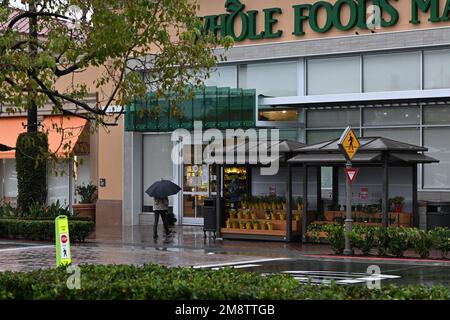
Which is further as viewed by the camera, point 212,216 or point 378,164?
point 212,216

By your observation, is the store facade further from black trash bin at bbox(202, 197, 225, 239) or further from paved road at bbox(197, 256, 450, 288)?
paved road at bbox(197, 256, 450, 288)

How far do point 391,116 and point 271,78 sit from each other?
4505 mm

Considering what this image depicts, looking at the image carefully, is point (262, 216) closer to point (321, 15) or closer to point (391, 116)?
point (391, 116)

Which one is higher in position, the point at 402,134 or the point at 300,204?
the point at 402,134

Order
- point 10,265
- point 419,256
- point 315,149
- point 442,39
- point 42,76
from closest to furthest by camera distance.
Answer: point 42,76 < point 10,265 < point 419,256 < point 315,149 < point 442,39

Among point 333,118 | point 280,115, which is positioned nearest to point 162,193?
point 280,115

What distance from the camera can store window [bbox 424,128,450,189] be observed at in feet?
84.9

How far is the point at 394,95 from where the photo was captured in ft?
83.6

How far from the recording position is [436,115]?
85.5 feet

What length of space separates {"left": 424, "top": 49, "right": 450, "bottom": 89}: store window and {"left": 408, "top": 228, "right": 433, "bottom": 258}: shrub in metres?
7.20

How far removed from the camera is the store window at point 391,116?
87.0 feet

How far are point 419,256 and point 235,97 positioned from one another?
9714 mm

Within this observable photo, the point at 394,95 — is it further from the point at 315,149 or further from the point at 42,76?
the point at 42,76

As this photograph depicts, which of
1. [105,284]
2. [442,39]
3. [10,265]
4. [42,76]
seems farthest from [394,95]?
[105,284]
